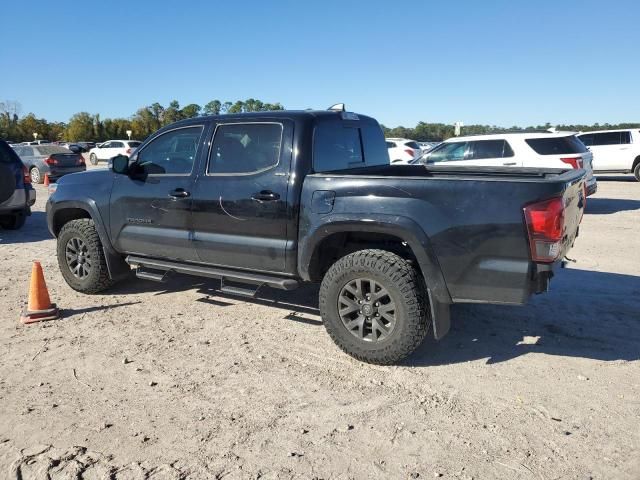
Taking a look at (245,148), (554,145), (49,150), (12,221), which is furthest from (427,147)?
(245,148)

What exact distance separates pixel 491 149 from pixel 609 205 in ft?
12.2

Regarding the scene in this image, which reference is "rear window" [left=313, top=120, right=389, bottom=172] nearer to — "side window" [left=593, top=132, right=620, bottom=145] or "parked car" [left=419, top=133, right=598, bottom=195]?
"parked car" [left=419, top=133, right=598, bottom=195]

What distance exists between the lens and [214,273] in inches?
195

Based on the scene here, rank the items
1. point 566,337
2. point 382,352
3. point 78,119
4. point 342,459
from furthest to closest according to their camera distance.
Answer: point 78,119 → point 566,337 → point 382,352 → point 342,459

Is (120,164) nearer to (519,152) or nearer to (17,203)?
(17,203)

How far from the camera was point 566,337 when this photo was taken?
15.1 feet

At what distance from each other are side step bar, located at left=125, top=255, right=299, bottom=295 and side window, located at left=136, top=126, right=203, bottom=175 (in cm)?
90

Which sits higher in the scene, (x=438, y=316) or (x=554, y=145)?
(x=554, y=145)

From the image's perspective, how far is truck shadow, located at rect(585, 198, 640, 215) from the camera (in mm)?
12083

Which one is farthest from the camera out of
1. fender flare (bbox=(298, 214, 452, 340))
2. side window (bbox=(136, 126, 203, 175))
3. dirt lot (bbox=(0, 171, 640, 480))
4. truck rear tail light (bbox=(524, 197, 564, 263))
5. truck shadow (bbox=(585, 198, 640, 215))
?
truck shadow (bbox=(585, 198, 640, 215))

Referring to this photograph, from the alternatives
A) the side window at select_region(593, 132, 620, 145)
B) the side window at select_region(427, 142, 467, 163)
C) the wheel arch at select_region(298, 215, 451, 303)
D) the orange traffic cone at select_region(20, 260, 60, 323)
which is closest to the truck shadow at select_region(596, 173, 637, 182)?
the side window at select_region(593, 132, 620, 145)

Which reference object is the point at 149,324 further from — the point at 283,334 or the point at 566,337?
the point at 566,337

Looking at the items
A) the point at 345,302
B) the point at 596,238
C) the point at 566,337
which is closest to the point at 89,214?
the point at 345,302

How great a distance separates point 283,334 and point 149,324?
132 cm
